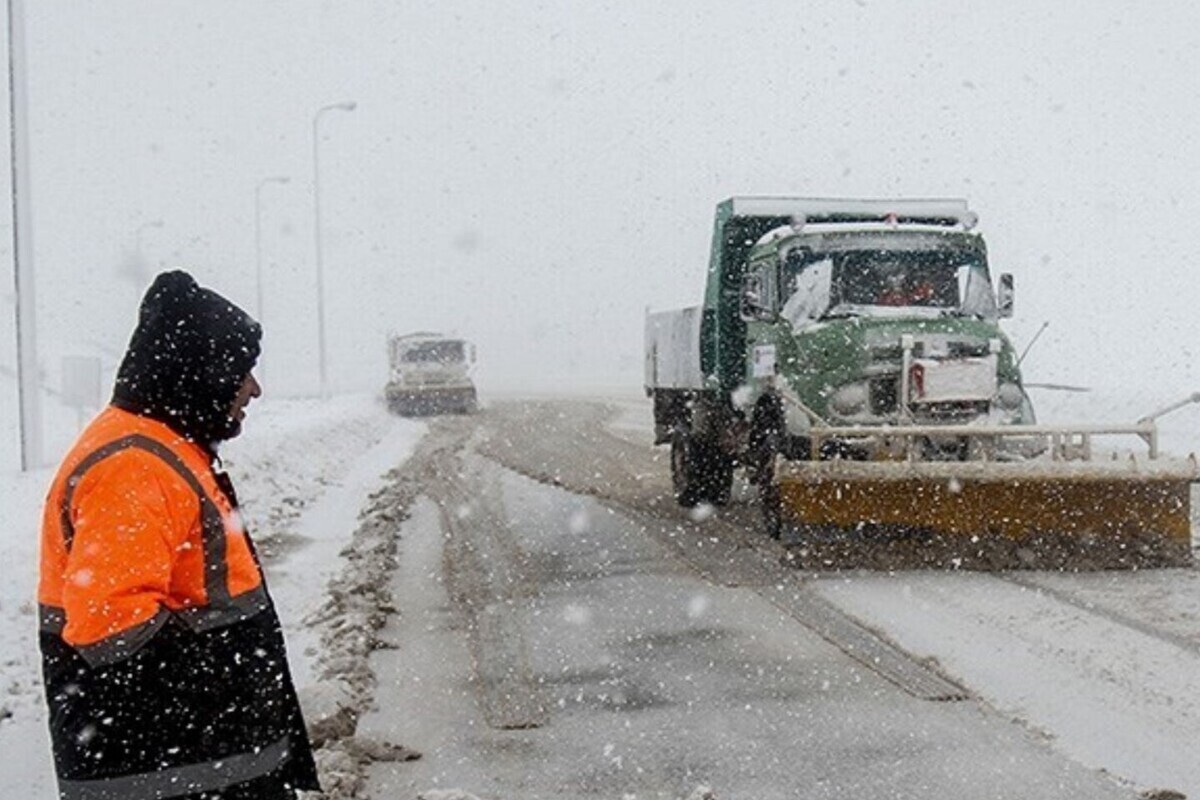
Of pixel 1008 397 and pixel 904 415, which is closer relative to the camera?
pixel 904 415

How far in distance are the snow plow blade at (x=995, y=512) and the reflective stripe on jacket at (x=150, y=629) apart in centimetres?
774

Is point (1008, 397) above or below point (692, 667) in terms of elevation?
above

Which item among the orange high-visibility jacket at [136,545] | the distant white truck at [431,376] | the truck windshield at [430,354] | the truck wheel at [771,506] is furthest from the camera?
the truck windshield at [430,354]

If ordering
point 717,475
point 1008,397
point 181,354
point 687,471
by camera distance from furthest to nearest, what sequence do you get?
point 687,471
point 717,475
point 1008,397
point 181,354

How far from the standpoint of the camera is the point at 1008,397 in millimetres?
11180

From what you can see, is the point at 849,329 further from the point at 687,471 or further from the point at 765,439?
the point at 687,471

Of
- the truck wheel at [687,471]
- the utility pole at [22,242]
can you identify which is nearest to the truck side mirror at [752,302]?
the truck wheel at [687,471]

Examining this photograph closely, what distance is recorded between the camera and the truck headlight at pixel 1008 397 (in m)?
11.2

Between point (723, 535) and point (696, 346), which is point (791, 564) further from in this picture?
point (696, 346)

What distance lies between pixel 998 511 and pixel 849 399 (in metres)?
1.43

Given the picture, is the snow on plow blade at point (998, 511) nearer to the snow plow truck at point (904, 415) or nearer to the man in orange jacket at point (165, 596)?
the snow plow truck at point (904, 415)

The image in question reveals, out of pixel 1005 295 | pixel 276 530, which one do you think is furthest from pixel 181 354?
pixel 276 530

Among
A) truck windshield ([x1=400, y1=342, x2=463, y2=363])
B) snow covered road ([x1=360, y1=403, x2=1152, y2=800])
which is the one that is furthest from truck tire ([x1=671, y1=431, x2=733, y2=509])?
truck windshield ([x1=400, y1=342, x2=463, y2=363])

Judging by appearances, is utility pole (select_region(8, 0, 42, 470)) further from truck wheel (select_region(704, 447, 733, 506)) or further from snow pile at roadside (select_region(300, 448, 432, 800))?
truck wheel (select_region(704, 447, 733, 506))
